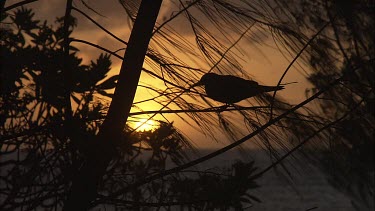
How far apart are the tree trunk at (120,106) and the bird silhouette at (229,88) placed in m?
0.17

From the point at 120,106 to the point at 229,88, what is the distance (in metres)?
0.28

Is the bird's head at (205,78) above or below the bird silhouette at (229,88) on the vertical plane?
above

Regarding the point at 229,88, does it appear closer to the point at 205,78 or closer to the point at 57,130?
the point at 205,78

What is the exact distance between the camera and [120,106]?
1.36 meters

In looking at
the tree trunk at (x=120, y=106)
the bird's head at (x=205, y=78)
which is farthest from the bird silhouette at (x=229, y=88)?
the tree trunk at (x=120, y=106)

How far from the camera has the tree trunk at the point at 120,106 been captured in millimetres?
1354

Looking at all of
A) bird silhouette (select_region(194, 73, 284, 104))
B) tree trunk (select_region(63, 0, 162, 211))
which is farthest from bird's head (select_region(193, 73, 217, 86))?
tree trunk (select_region(63, 0, 162, 211))

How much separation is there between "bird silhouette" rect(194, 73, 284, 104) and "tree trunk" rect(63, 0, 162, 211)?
0.17 meters

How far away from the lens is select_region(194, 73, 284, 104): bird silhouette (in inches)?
52.0

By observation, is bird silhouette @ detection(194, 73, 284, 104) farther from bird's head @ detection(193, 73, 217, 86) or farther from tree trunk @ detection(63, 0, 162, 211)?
tree trunk @ detection(63, 0, 162, 211)

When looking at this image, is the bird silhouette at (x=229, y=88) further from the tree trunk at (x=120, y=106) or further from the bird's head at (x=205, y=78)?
the tree trunk at (x=120, y=106)

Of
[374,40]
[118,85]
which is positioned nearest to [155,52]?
[118,85]

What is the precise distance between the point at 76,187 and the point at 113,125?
7.4 inches

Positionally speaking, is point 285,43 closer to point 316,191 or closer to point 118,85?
point 118,85
